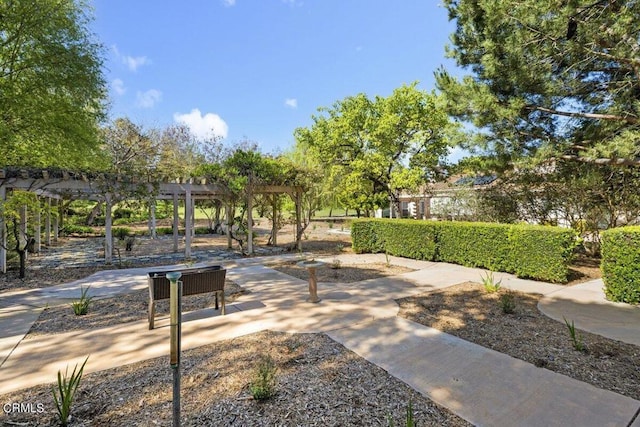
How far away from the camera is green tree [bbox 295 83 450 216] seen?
12.4 metres

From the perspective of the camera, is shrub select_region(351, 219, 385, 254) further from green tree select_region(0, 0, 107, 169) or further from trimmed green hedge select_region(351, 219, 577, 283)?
green tree select_region(0, 0, 107, 169)

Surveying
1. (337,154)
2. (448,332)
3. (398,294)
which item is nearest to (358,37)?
(337,154)

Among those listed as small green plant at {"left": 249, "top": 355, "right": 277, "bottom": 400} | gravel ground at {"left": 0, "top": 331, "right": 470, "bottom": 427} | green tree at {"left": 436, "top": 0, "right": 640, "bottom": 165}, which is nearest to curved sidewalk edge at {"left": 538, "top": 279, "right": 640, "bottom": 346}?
green tree at {"left": 436, "top": 0, "right": 640, "bottom": 165}

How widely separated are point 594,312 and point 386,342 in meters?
3.88

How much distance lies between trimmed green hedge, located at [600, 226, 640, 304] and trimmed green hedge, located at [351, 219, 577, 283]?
103 cm

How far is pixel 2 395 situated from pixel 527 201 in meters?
12.6

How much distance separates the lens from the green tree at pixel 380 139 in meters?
12.4

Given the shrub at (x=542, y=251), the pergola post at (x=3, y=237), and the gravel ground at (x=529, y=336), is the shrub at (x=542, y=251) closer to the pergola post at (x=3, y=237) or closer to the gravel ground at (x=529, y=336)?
the gravel ground at (x=529, y=336)

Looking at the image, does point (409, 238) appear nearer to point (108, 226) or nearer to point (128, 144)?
point (108, 226)

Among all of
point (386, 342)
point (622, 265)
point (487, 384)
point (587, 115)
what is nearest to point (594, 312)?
point (622, 265)

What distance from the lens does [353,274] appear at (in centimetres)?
771

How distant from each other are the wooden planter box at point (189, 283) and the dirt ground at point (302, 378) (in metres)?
0.98

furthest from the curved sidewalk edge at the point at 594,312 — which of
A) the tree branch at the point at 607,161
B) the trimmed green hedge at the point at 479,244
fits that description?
the tree branch at the point at 607,161

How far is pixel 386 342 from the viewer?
148 inches
